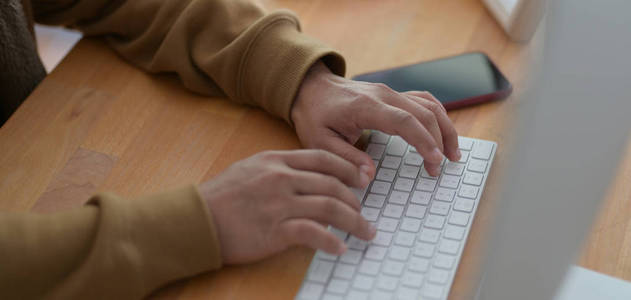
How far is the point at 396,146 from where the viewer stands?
0.69 meters

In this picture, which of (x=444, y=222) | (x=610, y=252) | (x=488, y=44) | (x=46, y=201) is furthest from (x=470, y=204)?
(x=46, y=201)

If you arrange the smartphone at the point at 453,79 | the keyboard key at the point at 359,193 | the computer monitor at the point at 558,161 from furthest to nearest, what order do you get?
1. the smartphone at the point at 453,79
2. the keyboard key at the point at 359,193
3. the computer monitor at the point at 558,161

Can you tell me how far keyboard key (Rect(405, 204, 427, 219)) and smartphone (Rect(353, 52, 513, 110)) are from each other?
0.17m

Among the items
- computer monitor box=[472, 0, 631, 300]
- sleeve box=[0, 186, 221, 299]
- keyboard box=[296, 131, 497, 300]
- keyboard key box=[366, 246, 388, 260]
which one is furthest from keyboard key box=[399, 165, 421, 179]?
computer monitor box=[472, 0, 631, 300]

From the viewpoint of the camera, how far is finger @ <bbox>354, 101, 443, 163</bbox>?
2.09ft

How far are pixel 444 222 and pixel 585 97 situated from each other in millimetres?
305

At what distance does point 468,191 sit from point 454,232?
0.19ft

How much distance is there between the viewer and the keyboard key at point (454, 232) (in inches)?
23.1

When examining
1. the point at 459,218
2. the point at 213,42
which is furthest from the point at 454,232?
the point at 213,42

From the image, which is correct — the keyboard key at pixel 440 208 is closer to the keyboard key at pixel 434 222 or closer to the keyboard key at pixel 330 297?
the keyboard key at pixel 434 222

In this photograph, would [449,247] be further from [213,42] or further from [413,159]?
[213,42]

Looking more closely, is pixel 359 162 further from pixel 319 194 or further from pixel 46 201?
pixel 46 201

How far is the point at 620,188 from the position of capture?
67 cm

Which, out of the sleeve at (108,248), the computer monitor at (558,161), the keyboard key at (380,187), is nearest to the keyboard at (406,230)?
the keyboard key at (380,187)
